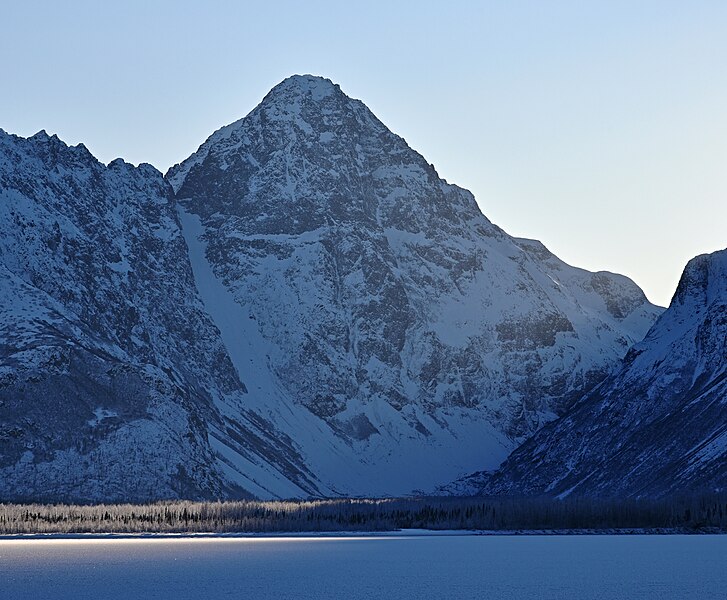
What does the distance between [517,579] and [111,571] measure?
3247 centimetres

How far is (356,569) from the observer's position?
11269 centimetres

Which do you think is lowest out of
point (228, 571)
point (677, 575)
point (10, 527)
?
point (677, 575)

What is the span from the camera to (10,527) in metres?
180

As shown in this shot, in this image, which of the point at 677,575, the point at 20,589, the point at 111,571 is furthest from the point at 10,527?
the point at 677,575

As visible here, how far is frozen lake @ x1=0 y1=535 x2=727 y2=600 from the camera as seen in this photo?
92062 mm

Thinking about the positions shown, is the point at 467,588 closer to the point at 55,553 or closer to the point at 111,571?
the point at 111,571

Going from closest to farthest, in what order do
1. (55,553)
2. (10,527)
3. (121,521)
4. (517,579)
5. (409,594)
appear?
(409,594) → (517,579) → (55,553) → (10,527) → (121,521)

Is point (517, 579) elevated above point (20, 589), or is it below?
below

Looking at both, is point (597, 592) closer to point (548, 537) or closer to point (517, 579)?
point (517, 579)

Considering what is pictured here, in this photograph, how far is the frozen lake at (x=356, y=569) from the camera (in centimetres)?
9206

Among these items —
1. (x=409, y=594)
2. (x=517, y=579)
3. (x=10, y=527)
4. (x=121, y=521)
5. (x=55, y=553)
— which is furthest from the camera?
(x=121, y=521)

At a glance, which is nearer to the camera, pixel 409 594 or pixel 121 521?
pixel 409 594

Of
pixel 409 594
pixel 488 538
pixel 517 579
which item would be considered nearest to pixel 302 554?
pixel 517 579

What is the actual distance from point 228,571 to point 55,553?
2914cm
